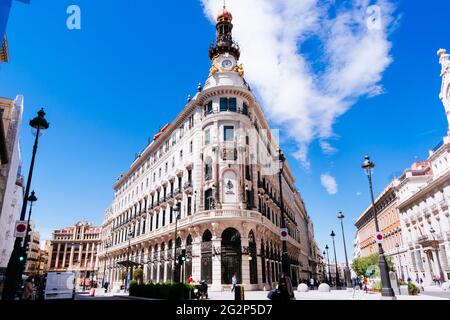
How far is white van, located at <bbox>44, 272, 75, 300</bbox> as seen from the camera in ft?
68.8

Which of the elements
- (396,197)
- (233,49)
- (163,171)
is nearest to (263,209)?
(163,171)

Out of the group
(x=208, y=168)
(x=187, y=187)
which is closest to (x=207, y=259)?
(x=187, y=187)

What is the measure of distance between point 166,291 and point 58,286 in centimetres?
761

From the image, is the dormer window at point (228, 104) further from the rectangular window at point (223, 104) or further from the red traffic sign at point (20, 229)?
the red traffic sign at point (20, 229)

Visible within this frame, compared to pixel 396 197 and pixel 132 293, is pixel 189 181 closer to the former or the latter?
pixel 132 293

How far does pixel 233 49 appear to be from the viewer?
3844 cm

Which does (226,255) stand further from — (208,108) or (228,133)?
(208,108)

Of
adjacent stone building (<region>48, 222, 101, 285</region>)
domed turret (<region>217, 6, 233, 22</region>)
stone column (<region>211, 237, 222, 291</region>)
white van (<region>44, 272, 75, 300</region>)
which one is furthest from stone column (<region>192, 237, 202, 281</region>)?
adjacent stone building (<region>48, 222, 101, 285</region>)

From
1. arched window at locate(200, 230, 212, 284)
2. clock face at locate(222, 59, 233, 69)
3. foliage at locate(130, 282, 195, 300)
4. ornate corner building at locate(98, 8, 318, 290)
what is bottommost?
foliage at locate(130, 282, 195, 300)

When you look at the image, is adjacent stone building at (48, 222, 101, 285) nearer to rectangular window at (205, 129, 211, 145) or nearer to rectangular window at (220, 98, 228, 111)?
rectangular window at (205, 129, 211, 145)

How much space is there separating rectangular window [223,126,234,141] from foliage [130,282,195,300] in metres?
15.9

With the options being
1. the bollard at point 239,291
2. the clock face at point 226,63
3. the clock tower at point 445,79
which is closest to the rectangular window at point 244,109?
the clock face at point 226,63

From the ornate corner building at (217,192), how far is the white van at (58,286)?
776 centimetres
